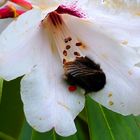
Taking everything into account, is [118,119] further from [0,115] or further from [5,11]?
[5,11]

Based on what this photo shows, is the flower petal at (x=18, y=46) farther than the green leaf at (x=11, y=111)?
No

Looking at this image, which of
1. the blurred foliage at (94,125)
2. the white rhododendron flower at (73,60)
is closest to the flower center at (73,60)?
the white rhododendron flower at (73,60)

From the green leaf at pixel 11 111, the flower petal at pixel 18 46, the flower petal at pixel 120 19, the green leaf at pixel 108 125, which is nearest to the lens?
the flower petal at pixel 18 46

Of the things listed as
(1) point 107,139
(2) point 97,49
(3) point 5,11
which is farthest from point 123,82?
(3) point 5,11

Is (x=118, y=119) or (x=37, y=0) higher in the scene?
(x=37, y=0)

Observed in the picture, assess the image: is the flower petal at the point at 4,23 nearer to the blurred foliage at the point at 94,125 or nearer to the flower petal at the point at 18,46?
the flower petal at the point at 18,46

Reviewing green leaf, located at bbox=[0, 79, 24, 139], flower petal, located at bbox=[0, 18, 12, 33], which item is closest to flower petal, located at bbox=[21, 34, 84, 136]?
flower petal, located at bbox=[0, 18, 12, 33]

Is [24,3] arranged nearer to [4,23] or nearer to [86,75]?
[4,23]

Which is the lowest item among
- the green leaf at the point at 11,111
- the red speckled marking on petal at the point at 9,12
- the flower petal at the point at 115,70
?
the green leaf at the point at 11,111
